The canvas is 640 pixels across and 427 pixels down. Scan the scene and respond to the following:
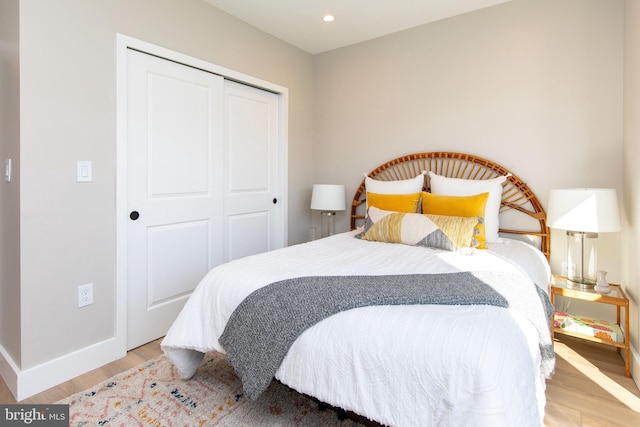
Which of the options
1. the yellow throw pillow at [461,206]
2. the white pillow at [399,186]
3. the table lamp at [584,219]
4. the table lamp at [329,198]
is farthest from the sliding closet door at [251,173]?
the table lamp at [584,219]

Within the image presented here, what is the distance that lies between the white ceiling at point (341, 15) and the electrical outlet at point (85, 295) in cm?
222

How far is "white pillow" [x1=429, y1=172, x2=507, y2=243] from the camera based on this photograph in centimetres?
260

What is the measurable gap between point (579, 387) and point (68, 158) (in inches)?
123

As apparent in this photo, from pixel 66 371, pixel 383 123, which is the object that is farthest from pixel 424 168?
pixel 66 371

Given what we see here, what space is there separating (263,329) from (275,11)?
2.56 metres

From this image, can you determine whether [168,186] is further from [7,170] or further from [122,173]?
[7,170]

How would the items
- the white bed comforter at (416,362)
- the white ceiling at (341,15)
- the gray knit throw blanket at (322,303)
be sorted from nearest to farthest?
1. the white bed comforter at (416,362)
2. the gray knit throw blanket at (322,303)
3. the white ceiling at (341,15)

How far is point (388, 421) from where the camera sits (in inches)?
45.5

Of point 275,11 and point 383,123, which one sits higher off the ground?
point 275,11

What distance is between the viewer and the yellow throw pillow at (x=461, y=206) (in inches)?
94.4

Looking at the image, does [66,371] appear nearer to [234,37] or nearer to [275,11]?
[234,37]

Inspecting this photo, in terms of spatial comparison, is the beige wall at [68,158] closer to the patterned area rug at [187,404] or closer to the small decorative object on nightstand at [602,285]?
the patterned area rug at [187,404]

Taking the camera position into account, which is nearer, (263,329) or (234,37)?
(263,329)

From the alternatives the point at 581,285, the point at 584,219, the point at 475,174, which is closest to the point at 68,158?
the point at 475,174
